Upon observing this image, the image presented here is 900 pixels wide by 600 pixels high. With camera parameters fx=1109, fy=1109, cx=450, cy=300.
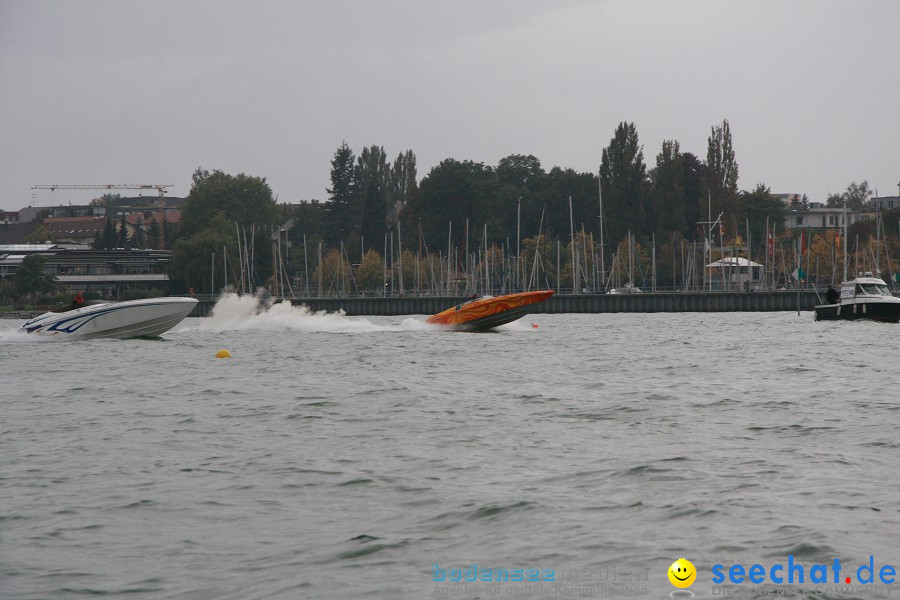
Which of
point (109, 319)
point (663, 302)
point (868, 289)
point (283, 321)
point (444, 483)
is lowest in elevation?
point (663, 302)

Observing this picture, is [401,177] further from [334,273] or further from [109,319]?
[109,319]

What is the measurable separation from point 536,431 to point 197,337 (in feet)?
108

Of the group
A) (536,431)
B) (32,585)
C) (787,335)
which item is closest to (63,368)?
(536,431)

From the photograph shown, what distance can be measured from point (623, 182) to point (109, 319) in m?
87.8

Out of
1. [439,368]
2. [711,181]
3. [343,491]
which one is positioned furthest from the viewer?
[711,181]

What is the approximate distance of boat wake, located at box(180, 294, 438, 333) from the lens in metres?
52.4

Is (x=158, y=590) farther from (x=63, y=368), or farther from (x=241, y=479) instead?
(x=63, y=368)

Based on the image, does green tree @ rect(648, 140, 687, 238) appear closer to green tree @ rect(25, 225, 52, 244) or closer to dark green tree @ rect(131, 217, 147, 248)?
dark green tree @ rect(131, 217, 147, 248)

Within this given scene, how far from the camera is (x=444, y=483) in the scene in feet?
40.8

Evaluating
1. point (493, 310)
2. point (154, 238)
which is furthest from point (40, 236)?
point (493, 310)

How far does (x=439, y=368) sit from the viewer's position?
28938 mm

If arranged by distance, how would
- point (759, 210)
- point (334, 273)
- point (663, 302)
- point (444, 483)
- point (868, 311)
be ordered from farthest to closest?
point (759, 210), point (334, 273), point (663, 302), point (868, 311), point (444, 483)

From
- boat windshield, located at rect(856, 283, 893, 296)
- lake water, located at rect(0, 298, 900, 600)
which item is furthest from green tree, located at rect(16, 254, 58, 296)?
lake water, located at rect(0, 298, 900, 600)

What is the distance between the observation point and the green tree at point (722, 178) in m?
115
